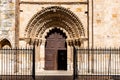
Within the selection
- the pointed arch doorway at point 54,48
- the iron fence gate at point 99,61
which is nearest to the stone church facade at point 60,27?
the pointed arch doorway at point 54,48

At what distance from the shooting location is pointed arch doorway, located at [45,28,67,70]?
25.0 m

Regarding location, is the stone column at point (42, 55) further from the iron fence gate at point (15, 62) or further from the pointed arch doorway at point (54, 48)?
the iron fence gate at point (15, 62)

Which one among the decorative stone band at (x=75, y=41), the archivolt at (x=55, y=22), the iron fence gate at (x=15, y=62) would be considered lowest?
the iron fence gate at (x=15, y=62)

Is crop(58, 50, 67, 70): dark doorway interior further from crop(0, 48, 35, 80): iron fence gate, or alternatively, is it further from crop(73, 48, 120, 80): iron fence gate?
crop(0, 48, 35, 80): iron fence gate

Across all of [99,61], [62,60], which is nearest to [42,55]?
[62,60]

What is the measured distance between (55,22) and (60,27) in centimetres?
42

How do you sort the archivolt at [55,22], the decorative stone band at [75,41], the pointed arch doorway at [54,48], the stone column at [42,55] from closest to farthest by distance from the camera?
A: 1. the decorative stone band at [75,41]
2. the archivolt at [55,22]
3. the stone column at [42,55]
4. the pointed arch doorway at [54,48]

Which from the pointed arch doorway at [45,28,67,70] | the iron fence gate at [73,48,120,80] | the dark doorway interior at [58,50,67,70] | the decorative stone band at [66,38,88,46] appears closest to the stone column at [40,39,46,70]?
the pointed arch doorway at [45,28,67,70]

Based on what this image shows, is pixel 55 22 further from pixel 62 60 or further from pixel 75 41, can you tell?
pixel 62 60

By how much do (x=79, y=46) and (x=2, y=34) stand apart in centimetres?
441

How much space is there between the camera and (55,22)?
24.5 m

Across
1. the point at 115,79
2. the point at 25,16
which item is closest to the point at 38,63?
the point at 25,16

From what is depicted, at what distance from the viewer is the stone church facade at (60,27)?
23.3 meters

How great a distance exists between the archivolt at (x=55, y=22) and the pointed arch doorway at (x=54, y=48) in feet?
2.03
